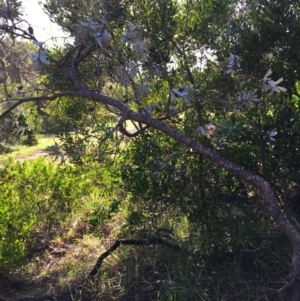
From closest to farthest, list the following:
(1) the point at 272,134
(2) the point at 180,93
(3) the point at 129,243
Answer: (2) the point at 180,93
(1) the point at 272,134
(3) the point at 129,243

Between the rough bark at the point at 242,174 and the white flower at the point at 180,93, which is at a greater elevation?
the white flower at the point at 180,93

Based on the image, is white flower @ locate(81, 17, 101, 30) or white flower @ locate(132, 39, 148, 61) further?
white flower @ locate(132, 39, 148, 61)

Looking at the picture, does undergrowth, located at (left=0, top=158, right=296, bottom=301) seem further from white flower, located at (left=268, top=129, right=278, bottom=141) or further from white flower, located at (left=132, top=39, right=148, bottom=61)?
white flower, located at (left=132, top=39, right=148, bottom=61)

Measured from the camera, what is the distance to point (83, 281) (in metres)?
4.64

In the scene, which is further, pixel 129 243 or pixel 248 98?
pixel 129 243

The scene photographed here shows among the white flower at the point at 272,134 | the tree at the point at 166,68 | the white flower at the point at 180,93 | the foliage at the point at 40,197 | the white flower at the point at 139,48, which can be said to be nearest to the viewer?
the white flower at the point at 139,48

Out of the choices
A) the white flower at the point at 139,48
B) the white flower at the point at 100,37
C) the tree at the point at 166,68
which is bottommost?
the white flower at the point at 100,37

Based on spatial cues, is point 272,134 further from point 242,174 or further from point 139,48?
point 139,48

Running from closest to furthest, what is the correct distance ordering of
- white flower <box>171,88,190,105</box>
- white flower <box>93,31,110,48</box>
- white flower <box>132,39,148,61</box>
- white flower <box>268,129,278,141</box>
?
1. white flower <box>93,31,110,48</box>
2. white flower <box>132,39,148,61</box>
3. white flower <box>171,88,190,105</box>
4. white flower <box>268,129,278,141</box>

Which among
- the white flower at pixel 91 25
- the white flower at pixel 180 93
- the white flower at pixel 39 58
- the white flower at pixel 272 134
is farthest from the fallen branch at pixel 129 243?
the white flower at pixel 91 25

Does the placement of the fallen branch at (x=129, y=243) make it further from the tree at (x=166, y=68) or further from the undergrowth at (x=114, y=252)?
the tree at (x=166, y=68)

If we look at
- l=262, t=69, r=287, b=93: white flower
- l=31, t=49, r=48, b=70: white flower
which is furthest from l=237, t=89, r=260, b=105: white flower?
l=31, t=49, r=48, b=70: white flower

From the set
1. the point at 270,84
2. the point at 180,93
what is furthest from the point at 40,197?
the point at 270,84

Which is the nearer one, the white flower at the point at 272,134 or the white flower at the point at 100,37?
the white flower at the point at 100,37
